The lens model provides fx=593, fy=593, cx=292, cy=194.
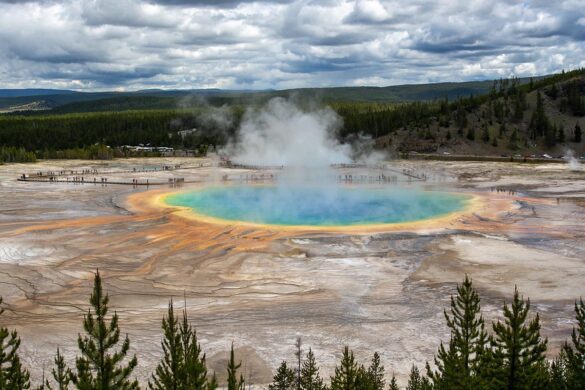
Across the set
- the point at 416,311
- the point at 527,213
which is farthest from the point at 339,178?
the point at 416,311

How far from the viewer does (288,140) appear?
255ft

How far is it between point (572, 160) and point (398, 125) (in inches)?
1148

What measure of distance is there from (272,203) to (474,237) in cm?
1680

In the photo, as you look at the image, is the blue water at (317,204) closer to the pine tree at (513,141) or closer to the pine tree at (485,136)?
the pine tree at (485,136)

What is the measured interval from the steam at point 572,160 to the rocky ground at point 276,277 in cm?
2808

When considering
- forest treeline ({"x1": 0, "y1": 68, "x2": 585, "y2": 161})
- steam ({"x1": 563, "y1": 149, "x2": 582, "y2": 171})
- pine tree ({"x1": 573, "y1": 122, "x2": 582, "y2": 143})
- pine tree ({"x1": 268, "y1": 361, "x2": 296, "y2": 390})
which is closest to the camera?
pine tree ({"x1": 268, "y1": 361, "x2": 296, "y2": 390})

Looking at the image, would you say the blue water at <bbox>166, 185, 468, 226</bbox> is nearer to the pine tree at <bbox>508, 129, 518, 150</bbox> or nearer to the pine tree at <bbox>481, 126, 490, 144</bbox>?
the pine tree at <bbox>481, 126, 490, 144</bbox>

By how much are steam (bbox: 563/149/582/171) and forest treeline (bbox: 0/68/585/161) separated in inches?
143

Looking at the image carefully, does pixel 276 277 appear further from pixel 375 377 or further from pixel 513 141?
pixel 513 141

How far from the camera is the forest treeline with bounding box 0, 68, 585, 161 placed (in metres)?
83.4

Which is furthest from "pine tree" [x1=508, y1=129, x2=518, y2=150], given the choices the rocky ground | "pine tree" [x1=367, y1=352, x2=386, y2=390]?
"pine tree" [x1=367, y1=352, x2=386, y2=390]

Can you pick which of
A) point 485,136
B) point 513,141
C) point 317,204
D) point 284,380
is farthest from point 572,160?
point 284,380

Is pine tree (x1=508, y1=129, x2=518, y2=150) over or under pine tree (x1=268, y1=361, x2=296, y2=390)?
over

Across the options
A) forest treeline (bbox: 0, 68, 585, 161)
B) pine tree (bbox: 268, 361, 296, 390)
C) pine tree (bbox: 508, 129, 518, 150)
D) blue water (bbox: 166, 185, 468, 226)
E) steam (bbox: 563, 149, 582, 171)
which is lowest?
pine tree (bbox: 268, 361, 296, 390)
